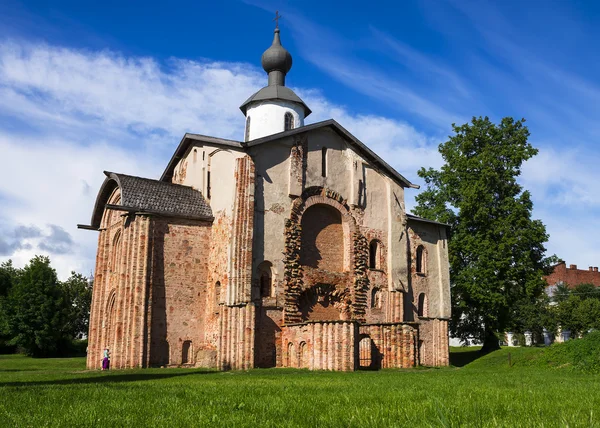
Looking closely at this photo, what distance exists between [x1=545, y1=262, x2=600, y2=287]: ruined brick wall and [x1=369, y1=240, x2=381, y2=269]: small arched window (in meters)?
45.3

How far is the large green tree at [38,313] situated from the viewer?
4353 centimetres

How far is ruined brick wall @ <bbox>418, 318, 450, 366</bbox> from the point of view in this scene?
94.9 feet

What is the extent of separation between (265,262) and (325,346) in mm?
4492

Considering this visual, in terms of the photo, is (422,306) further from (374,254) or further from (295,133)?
(295,133)

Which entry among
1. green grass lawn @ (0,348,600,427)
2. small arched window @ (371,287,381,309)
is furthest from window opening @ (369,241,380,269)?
green grass lawn @ (0,348,600,427)

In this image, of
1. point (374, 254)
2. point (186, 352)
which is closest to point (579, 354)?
point (374, 254)

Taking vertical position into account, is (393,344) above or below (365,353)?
above

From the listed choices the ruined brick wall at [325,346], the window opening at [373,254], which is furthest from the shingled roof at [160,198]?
the window opening at [373,254]

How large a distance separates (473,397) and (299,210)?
59.9 ft

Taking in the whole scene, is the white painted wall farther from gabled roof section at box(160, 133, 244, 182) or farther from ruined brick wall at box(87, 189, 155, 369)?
ruined brick wall at box(87, 189, 155, 369)

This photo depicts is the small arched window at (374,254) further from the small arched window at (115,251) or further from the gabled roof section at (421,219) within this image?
the small arched window at (115,251)

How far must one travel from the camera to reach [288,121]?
32.4 m

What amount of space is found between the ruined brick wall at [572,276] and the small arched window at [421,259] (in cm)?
4181

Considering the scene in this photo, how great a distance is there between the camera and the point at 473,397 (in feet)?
23.8
